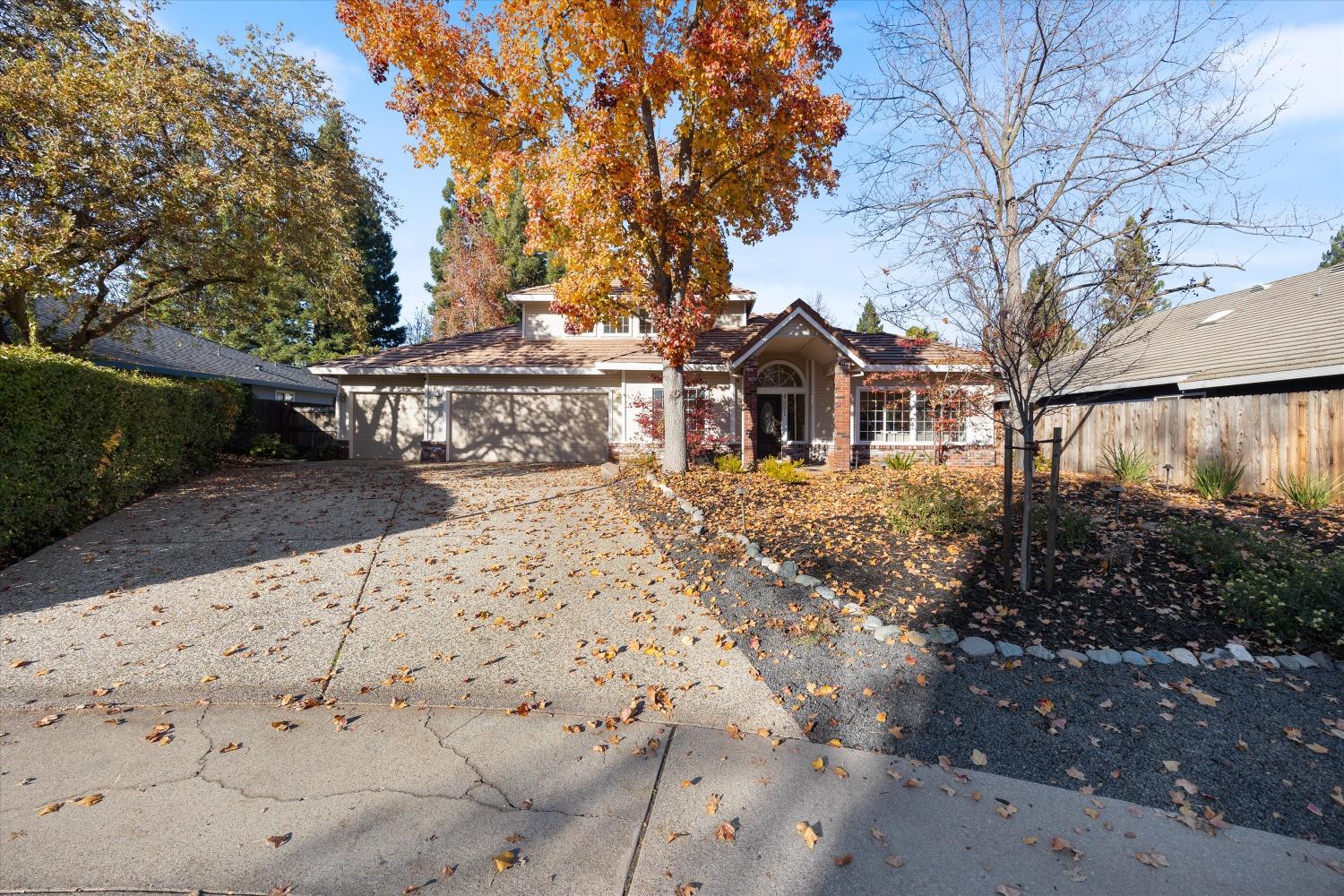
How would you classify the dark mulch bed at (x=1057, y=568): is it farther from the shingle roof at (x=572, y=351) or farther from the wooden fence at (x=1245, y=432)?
the shingle roof at (x=572, y=351)

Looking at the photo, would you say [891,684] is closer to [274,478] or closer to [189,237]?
[274,478]

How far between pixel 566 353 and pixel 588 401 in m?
1.69

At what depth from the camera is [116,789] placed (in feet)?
10.1

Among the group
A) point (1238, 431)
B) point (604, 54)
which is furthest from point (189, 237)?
point (1238, 431)

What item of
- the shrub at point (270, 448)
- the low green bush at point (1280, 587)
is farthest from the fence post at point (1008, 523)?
the shrub at point (270, 448)

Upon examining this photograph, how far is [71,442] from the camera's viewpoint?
756 centimetres

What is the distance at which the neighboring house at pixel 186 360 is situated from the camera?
617 inches

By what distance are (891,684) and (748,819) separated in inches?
65.4

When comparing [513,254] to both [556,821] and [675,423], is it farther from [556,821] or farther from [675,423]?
[556,821]

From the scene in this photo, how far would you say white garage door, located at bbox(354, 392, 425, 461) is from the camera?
1697cm

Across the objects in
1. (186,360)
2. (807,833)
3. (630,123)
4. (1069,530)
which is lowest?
(807,833)

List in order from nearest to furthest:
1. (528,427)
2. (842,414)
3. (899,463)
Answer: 1. (899,463)
2. (842,414)
3. (528,427)

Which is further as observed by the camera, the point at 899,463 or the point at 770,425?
the point at 770,425

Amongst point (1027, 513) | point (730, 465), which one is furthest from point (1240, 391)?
point (1027, 513)
